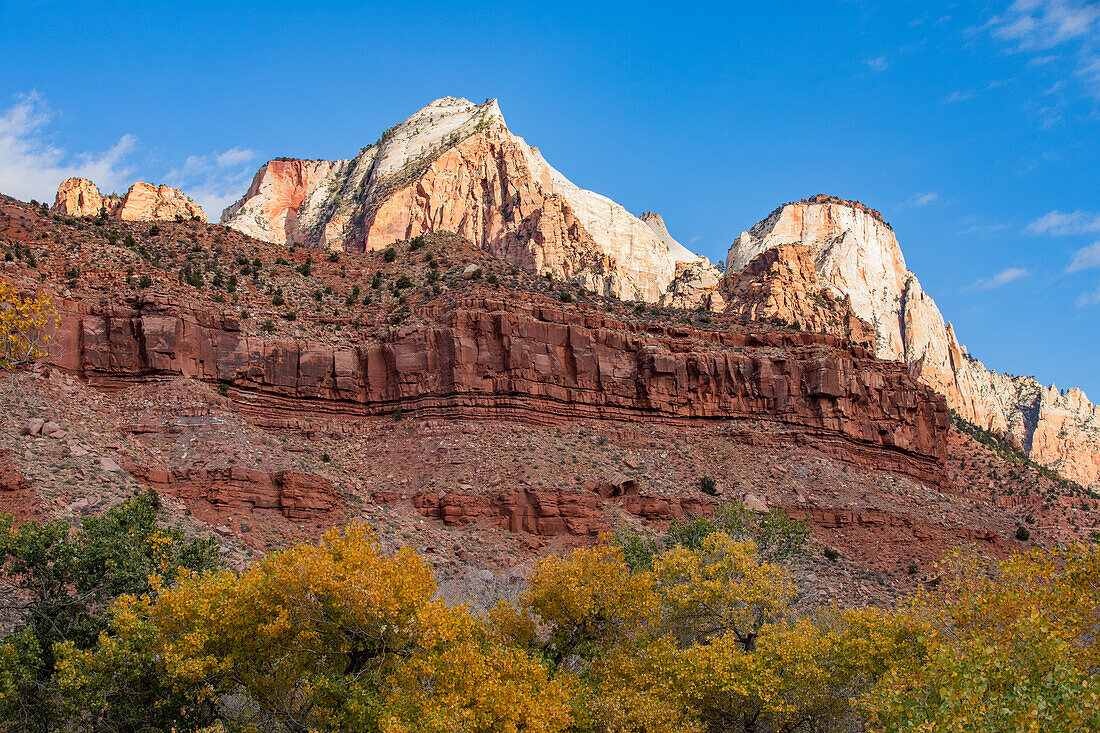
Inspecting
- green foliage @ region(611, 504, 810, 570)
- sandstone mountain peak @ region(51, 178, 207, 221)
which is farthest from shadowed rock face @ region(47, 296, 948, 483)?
sandstone mountain peak @ region(51, 178, 207, 221)

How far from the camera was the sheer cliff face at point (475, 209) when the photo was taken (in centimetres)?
11506

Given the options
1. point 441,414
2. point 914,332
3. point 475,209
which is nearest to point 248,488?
point 441,414

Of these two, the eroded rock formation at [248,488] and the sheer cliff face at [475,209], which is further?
the sheer cliff face at [475,209]

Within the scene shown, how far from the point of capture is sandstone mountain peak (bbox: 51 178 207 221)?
116625mm

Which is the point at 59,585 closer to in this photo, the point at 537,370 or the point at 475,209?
the point at 537,370

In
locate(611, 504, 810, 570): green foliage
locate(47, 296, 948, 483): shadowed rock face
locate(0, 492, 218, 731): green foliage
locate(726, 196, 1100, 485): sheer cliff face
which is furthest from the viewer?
locate(726, 196, 1100, 485): sheer cliff face

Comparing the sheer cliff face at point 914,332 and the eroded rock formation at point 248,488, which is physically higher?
the sheer cliff face at point 914,332

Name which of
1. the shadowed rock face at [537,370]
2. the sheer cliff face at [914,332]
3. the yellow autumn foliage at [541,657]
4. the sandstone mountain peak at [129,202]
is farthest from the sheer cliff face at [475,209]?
the yellow autumn foliage at [541,657]

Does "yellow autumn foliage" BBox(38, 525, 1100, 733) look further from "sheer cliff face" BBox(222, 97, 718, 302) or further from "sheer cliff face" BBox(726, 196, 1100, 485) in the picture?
"sheer cliff face" BBox(726, 196, 1100, 485)

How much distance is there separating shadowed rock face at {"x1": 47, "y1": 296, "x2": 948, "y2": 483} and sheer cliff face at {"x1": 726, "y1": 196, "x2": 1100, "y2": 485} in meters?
73.5

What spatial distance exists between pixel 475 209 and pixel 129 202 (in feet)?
141

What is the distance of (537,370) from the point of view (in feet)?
192

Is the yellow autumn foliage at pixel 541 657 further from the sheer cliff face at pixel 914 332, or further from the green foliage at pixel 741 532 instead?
the sheer cliff face at pixel 914 332

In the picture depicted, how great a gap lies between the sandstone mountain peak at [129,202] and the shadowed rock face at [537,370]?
220 ft
